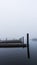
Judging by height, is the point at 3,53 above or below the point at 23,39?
below

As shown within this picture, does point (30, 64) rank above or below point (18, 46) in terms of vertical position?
below

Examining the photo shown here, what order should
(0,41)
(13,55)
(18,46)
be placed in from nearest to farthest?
(18,46), (0,41), (13,55)

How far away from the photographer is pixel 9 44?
11.2ft

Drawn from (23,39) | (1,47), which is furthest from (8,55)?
(23,39)

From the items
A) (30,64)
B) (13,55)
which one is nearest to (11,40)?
(13,55)

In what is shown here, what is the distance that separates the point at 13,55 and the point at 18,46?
62cm

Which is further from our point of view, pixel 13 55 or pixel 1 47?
pixel 13 55

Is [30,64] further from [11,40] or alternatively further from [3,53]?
[3,53]

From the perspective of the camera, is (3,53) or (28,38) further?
(3,53)

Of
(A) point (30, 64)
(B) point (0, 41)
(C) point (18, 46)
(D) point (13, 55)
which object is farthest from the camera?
(D) point (13, 55)

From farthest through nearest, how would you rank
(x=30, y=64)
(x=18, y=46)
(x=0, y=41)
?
(x=0, y=41) < (x=18, y=46) < (x=30, y=64)

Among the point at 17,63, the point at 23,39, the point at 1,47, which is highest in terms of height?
the point at 23,39

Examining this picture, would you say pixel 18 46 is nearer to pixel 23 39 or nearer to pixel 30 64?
pixel 23 39

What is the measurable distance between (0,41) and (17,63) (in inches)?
34.8
